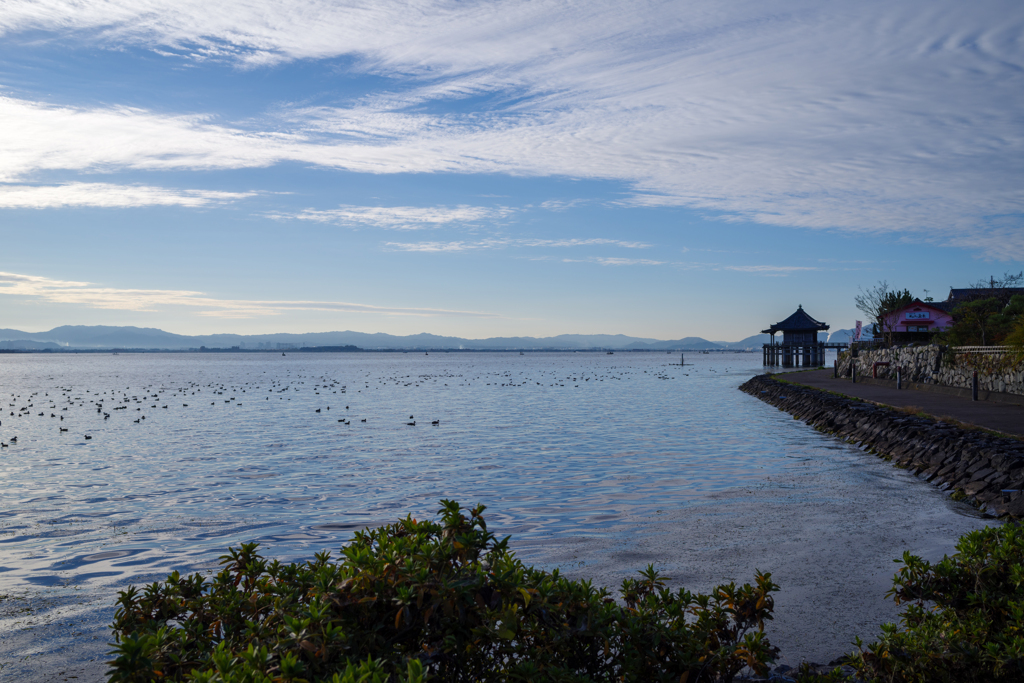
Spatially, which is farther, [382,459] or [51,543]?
[382,459]

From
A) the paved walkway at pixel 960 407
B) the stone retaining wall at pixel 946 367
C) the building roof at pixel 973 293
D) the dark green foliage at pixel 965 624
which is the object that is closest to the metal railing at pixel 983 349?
the stone retaining wall at pixel 946 367

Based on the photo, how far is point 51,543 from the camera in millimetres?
10070

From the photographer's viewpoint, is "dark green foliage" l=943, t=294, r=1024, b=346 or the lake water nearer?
the lake water

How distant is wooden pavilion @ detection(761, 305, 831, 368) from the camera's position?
79.4 meters

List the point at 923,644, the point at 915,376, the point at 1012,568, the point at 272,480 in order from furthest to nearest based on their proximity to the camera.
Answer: the point at 915,376
the point at 272,480
the point at 1012,568
the point at 923,644

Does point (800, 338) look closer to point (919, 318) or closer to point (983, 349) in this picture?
point (919, 318)

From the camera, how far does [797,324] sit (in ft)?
262

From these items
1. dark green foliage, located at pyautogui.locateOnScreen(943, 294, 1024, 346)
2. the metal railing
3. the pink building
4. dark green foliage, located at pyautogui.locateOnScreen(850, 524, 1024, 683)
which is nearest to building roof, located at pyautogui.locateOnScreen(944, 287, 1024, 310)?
the pink building

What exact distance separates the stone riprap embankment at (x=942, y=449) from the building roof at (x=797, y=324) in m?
56.2

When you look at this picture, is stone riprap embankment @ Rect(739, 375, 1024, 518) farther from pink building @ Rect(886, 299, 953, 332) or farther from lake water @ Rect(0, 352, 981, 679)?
pink building @ Rect(886, 299, 953, 332)

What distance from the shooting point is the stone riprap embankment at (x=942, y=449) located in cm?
1166

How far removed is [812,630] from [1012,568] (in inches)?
82.6

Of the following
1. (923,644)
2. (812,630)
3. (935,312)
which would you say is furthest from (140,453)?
(935,312)

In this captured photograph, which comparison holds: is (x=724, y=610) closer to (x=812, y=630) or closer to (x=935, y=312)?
(x=812, y=630)
